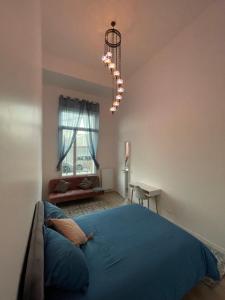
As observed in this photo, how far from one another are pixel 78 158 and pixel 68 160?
324 millimetres

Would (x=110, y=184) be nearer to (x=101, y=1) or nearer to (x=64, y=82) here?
(x=64, y=82)

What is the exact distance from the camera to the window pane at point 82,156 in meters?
4.85

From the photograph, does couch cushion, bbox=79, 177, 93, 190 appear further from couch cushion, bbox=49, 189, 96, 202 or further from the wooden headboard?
the wooden headboard

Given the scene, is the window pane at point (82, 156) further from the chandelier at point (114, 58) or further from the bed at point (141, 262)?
the bed at point (141, 262)

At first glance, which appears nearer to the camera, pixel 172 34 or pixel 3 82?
pixel 3 82

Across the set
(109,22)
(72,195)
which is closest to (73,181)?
(72,195)

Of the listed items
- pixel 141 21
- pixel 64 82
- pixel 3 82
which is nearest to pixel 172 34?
pixel 141 21

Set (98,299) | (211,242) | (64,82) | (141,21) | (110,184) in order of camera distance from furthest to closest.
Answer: (110,184), (64,82), (141,21), (211,242), (98,299)

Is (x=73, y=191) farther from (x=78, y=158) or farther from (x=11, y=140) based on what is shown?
(x=11, y=140)

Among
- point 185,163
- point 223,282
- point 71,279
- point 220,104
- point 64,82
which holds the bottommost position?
point 223,282

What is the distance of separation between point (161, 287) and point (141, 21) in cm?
372

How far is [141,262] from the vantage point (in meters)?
1.41

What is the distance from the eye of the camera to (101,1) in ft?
7.61

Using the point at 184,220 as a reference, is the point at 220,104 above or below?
above
